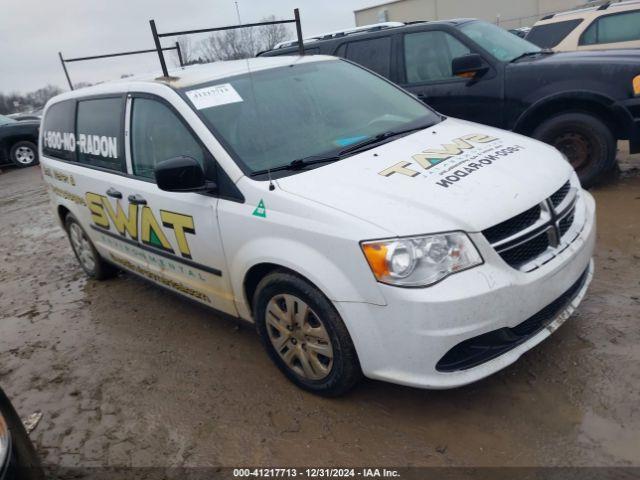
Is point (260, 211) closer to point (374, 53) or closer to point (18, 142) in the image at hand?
point (374, 53)

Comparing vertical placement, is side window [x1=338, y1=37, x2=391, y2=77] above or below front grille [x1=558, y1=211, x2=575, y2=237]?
above

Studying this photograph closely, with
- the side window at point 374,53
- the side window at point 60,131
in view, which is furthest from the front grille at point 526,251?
the side window at point 374,53

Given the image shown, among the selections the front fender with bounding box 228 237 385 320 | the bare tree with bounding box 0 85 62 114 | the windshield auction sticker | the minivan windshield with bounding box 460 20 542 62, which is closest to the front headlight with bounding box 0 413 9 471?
the front fender with bounding box 228 237 385 320

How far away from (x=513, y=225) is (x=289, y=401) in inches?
59.7

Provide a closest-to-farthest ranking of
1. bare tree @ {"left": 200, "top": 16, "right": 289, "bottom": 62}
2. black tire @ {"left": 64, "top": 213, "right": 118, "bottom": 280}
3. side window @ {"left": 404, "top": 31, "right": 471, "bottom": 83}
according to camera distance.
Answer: bare tree @ {"left": 200, "top": 16, "right": 289, "bottom": 62}
black tire @ {"left": 64, "top": 213, "right": 118, "bottom": 280}
side window @ {"left": 404, "top": 31, "right": 471, "bottom": 83}

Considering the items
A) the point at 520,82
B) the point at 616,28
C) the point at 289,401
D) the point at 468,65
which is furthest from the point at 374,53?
the point at 289,401

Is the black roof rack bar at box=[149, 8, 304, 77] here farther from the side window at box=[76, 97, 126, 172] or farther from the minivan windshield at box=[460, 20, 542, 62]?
the minivan windshield at box=[460, 20, 542, 62]

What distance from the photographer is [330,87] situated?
3.54 meters

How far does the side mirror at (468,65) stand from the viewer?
5.20 meters

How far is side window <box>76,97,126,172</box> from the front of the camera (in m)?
3.76

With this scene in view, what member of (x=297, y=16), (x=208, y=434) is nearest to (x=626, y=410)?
(x=208, y=434)

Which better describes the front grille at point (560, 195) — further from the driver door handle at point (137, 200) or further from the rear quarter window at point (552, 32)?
the rear quarter window at point (552, 32)

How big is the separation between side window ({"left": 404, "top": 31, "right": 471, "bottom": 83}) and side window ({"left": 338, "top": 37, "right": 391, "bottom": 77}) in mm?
230

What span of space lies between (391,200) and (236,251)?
0.95 metres
